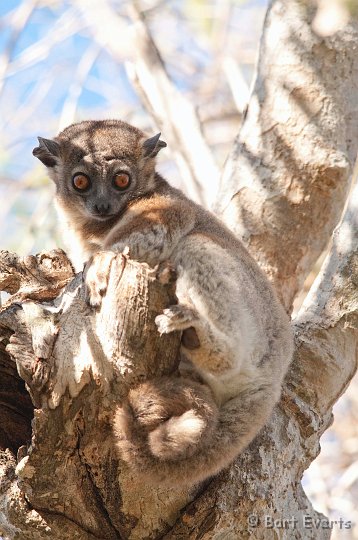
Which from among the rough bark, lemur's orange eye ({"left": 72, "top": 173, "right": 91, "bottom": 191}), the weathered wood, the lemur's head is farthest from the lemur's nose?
the weathered wood

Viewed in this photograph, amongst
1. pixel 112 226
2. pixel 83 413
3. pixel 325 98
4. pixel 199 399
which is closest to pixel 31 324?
pixel 83 413

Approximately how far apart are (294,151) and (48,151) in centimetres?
189

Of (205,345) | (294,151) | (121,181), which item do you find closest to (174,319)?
(205,345)

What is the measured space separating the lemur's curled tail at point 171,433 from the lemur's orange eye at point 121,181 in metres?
1.94

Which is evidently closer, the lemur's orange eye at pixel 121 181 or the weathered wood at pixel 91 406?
the weathered wood at pixel 91 406

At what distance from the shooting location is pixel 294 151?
5.77 metres

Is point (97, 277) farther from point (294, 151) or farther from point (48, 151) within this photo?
point (294, 151)

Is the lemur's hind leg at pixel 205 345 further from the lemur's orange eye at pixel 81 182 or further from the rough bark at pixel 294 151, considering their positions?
the lemur's orange eye at pixel 81 182

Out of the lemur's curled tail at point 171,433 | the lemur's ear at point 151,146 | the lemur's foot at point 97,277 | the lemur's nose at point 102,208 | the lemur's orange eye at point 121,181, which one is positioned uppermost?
the lemur's ear at point 151,146

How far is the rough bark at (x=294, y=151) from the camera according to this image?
5613 mm

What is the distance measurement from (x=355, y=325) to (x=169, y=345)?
5.76 feet

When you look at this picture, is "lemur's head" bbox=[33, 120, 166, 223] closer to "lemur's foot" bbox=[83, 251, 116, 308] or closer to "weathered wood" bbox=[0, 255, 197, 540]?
"lemur's foot" bbox=[83, 251, 116, 308]

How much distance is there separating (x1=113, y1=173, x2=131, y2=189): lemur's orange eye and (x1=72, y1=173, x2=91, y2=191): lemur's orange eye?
21 centimetres

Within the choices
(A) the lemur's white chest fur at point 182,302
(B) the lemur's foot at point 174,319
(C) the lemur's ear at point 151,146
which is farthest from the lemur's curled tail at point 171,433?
(C) the lemur's ear at point 151,146
